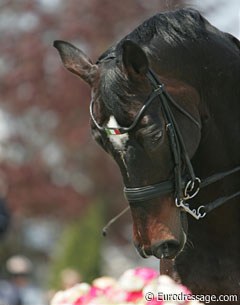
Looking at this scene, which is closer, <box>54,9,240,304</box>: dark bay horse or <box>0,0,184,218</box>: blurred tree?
<box>54,9,240,304</box>: dark bay horse

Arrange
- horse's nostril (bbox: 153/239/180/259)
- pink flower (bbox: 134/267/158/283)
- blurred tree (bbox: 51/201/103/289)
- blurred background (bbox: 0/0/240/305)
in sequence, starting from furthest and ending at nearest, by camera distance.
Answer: blurred background (bbox: 0/0/240/305) → blurred tree (bbox: 51/201/103/289) → horse's nostril (bbox: 153/239/180/259) → pink flower (bbox: 134/267/158/283)

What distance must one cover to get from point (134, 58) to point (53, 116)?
1364 cm

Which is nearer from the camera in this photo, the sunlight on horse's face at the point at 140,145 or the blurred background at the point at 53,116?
the sunlight on horse's face at the point at 140,145

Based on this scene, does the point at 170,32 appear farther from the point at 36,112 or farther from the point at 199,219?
the point at 36,112

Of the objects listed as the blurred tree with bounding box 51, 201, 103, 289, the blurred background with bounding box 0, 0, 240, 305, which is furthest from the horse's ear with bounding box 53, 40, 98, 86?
the blurred background with bounding box 0, 0, 240, 305

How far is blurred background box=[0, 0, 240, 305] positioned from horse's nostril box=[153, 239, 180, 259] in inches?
483

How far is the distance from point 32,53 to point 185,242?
44.2 ft

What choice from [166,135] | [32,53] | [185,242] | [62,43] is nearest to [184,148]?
[166,135]

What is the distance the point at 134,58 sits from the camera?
4176mm

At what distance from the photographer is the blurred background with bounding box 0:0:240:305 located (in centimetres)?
1708

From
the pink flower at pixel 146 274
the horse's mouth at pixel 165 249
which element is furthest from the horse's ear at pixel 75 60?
the pink flower at pixel 146 274

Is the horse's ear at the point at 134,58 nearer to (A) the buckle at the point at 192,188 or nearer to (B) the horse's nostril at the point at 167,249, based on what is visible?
(A) the buckle at the point at 192,188

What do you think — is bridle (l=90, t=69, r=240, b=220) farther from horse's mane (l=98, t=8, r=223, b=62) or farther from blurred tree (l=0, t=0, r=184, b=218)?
blurred tree (l=0, t=0, r=184, b=218)

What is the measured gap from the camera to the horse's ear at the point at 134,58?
413cm
